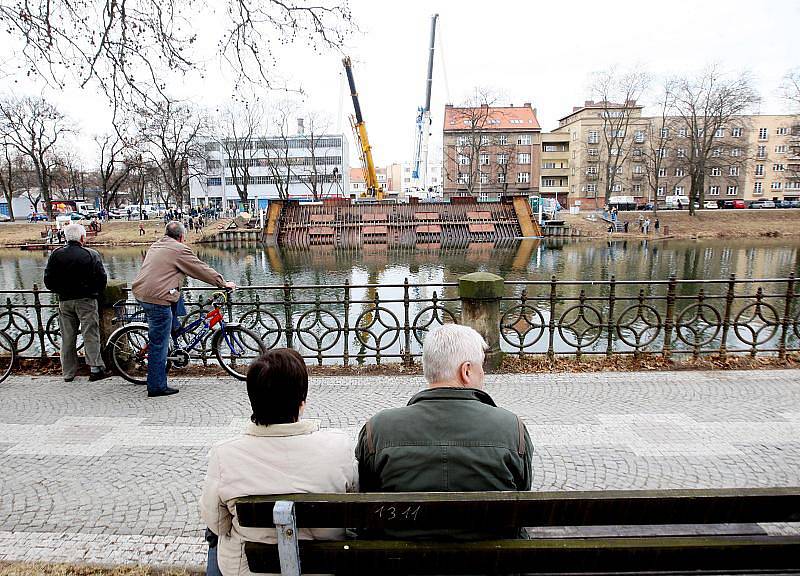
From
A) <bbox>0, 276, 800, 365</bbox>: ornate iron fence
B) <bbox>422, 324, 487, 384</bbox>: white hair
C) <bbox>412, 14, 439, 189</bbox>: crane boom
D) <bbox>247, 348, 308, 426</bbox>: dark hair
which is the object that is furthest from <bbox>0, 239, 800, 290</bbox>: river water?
<bbox>412, 14, 439, 189</bbox>: crane boom

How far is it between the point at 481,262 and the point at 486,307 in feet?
76.7

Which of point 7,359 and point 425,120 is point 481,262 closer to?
point 7,359

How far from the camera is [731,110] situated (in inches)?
2169

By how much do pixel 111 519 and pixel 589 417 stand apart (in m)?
4.51

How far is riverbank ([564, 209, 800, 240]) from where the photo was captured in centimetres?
4753

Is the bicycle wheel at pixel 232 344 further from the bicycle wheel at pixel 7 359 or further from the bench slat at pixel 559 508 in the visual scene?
the bench slat at pixel 559 508

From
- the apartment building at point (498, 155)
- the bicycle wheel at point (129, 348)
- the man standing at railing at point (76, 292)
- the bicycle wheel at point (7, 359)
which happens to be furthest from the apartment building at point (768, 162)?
the bicycle wheel at point (7, 359)

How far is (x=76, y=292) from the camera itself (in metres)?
6.73

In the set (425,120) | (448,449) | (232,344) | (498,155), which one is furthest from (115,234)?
(448,449)

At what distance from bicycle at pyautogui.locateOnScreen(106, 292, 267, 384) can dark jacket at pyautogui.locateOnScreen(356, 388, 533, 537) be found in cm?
492

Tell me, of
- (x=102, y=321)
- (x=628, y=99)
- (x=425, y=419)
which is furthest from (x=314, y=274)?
(x=628, y=99)

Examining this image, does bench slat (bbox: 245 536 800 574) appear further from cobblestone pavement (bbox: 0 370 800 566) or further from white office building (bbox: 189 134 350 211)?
white office building (bbox: 189 134 350 211)

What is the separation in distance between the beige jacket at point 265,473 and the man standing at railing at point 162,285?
4.51 meters

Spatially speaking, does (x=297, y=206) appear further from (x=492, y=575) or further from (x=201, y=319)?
(x=492, y=575)
